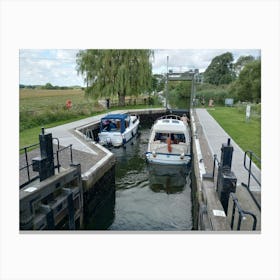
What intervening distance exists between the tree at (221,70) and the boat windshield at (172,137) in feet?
7.22

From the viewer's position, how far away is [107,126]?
10961 millimetres

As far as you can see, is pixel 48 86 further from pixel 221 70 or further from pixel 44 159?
pixel 221 70

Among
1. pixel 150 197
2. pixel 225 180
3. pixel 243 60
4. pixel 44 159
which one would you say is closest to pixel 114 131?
pixel 150 197

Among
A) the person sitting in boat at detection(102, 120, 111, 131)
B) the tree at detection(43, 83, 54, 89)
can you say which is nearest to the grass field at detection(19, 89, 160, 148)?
the tree at detection(43, 83, 54, 89)

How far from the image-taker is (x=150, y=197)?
5953 millimetres

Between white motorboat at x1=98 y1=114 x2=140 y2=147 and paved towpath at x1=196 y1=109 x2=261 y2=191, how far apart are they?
11.3ft

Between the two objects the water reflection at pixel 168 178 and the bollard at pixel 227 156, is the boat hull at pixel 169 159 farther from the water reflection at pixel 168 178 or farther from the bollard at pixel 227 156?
the bollard at pixel 227 156

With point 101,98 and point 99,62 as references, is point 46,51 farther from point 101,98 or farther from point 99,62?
point 101,98

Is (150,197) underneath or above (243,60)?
underneath

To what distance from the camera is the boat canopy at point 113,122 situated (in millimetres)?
10781

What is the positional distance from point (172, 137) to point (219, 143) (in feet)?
5.06

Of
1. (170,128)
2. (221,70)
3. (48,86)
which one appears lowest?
(170,128)

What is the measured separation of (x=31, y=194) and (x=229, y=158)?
311 centimetres

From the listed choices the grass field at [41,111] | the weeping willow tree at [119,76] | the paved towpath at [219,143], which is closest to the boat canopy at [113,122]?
the grass field at [41,111]
